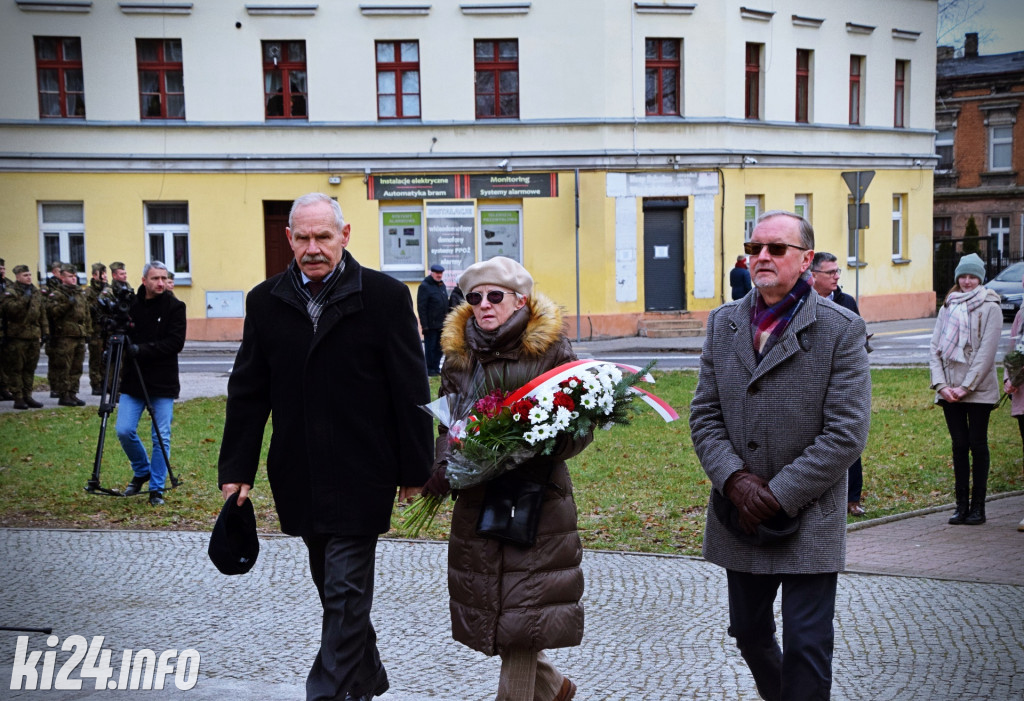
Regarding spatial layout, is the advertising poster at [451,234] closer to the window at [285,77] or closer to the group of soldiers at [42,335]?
the window at [285,77]

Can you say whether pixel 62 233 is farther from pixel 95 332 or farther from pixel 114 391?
pixel 114 391

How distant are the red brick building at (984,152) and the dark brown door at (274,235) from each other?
1334 inches

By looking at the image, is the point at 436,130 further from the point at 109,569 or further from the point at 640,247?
the point at 109,569

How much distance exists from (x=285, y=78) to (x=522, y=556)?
88.5 ft

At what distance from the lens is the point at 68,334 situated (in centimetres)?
1831

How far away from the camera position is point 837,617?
21.4 ft

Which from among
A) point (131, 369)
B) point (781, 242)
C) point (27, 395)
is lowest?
point (27, 395)

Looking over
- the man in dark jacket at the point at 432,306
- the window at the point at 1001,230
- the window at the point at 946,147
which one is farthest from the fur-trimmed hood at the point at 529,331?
the window at the point at 946,147

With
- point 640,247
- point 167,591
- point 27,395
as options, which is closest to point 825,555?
point 167,591

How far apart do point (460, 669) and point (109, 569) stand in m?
3.28

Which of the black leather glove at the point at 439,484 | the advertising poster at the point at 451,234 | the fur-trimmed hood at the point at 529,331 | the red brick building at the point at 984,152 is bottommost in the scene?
the black leather glove at the point at 439,484

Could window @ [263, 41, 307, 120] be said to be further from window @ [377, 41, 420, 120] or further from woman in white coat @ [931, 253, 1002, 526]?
woman in white coat @ [931, 253, 1002, 526]

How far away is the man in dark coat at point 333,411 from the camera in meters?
5.04

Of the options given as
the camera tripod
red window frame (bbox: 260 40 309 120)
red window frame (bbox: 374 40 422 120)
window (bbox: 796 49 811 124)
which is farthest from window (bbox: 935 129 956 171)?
the camera tripod
